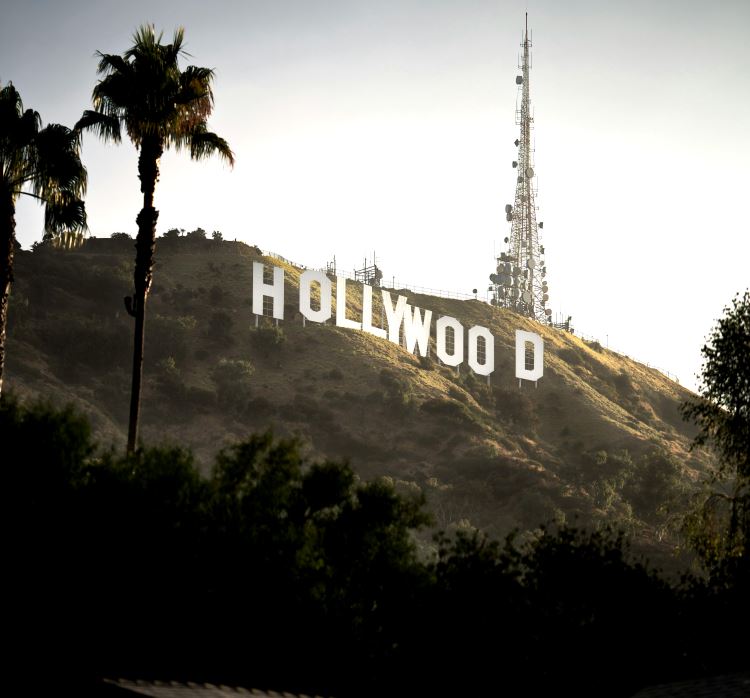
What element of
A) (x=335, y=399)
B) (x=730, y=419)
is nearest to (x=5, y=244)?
(x=730, y=419)

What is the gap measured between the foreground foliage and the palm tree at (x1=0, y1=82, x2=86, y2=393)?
4310 mm

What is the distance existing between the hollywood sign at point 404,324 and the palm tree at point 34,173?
237 feet

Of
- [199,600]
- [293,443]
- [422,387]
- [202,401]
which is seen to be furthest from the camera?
[422,387]

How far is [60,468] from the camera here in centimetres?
2823

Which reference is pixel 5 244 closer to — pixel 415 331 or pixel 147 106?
pixel 147 106

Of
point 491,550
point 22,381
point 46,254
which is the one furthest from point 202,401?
point 491,550

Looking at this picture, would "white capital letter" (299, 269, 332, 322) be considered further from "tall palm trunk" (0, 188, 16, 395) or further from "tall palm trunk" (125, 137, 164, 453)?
"tall palm trunk" (0, 188, 16, 395)

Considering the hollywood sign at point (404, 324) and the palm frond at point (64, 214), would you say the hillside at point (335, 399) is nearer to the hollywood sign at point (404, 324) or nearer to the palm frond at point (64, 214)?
the hollywood sign at point (404, 324)

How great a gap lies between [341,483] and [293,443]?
2.08 m

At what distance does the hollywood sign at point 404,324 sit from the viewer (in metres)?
107

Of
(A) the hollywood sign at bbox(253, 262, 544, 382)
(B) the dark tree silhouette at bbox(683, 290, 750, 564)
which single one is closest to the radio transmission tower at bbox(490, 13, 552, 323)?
(A) the hollywood sign at bbox(253, 262, 544, 382)

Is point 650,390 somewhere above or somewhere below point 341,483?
above

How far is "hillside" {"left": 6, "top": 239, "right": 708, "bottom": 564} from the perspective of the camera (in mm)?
96062

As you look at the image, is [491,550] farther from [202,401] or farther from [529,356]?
[529,356]
